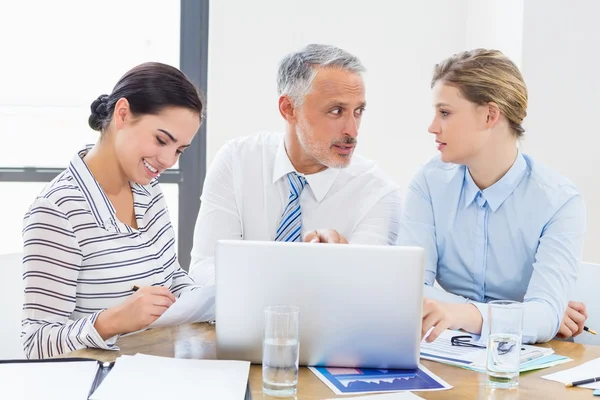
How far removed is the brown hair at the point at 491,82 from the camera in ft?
7.18

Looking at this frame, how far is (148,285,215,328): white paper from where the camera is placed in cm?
151

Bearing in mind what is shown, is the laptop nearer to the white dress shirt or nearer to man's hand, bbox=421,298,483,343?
man's hand, bbox=421,298,483,343

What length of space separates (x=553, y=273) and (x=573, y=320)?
0.13 meters

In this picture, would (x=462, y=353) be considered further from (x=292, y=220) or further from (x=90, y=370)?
(x=292, y=220)

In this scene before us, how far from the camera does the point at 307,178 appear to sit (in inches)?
97.5

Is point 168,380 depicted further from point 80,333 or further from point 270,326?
point 80,333

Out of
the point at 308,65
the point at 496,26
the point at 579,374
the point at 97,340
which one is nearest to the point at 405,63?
the point at 496,26

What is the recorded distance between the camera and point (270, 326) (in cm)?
132

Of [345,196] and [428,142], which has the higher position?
[428,142]

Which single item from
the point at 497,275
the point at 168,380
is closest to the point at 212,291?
the point at 168,380

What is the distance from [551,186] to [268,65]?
1694 mm

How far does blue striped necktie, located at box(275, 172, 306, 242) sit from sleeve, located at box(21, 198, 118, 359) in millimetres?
770

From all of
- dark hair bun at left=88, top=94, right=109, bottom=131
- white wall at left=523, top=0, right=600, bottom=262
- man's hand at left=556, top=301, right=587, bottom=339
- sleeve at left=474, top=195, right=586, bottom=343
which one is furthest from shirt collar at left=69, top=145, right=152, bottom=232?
white wall at left=523, top=0, right=600, bottom=262

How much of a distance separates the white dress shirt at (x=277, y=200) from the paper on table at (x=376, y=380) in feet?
3.25
